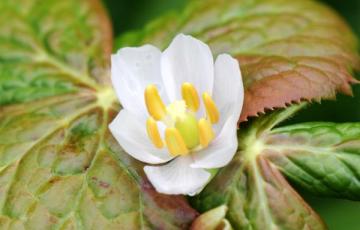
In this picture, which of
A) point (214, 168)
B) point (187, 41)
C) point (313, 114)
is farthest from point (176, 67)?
point (313, 114)

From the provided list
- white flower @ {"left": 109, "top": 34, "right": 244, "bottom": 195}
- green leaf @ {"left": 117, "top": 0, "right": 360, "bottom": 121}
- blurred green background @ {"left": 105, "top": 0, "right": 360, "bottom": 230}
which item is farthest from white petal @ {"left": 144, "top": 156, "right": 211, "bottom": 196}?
blurred green background @ {"left": 105, "top": 0, "right": 360, "bottom": 230}

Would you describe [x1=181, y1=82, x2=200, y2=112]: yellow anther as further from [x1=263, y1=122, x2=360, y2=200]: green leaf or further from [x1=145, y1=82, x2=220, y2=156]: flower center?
[x1=263, y1=122, x2=360, y2=200]: green leaf

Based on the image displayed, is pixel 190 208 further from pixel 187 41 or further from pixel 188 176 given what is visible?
pixel 187 41

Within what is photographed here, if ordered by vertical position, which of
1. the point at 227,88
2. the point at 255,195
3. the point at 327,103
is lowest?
the point at 327,103

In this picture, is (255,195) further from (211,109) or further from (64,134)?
(64,134)

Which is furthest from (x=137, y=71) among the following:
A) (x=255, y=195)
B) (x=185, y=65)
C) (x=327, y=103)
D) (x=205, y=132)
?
(x=327, y=103)
